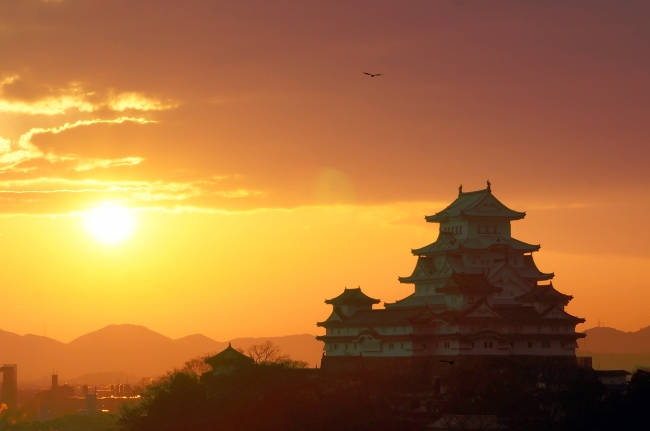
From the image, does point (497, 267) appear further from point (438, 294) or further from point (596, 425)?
point (596, 425)

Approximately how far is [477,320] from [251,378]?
22.3 metres

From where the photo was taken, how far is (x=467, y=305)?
10700cm

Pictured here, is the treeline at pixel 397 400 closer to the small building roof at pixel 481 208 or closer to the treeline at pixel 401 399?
the treeline at pixel 401 399

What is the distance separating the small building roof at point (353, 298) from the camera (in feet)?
396

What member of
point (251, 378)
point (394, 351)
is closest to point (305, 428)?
point (251, 378)

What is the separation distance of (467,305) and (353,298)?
17591 millimetres

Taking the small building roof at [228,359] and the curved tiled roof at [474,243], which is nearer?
the small building roof at [228,359]

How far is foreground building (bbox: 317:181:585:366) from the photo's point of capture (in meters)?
106

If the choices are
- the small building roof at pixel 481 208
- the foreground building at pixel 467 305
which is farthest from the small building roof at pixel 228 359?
the small building roof at pixel 481 208

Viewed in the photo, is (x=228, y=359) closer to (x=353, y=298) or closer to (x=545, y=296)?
(x=353, y=298)

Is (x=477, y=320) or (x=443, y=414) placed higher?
(x=477, y=320)

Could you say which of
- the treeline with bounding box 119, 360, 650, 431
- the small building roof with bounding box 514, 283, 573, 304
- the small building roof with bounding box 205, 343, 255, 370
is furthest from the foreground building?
the small building roof with bounding box 205, 343, 255, 370

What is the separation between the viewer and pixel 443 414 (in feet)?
309

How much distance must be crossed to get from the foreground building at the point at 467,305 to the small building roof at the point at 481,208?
11 centimetres
